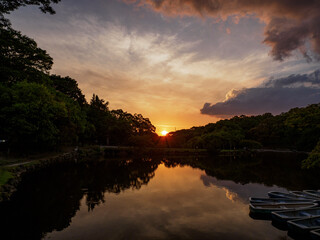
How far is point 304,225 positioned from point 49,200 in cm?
1840

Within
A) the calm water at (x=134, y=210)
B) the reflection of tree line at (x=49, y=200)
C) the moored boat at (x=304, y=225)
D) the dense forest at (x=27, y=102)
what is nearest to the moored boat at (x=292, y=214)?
the calm water at (x=134, y=210)

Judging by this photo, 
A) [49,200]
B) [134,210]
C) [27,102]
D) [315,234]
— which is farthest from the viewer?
[27,102]

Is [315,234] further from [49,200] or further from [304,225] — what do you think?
[49,200]

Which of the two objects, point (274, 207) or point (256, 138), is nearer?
point (274, 207)

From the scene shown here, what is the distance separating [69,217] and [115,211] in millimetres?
3183

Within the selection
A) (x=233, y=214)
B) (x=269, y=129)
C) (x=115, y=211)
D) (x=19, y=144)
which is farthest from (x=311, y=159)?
(x=269, y=129)

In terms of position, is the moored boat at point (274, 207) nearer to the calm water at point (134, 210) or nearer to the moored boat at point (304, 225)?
the calm water at point (134, 210)

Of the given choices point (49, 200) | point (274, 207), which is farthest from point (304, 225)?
point (49, 200)

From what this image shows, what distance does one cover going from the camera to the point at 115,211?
15.2 m

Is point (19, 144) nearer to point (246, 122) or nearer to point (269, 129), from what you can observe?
point (269, 129)

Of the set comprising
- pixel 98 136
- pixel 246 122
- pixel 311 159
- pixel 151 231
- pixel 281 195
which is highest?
pixel 246 122

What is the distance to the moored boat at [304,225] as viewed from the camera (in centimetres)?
1020

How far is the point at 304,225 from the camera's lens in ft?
35.6

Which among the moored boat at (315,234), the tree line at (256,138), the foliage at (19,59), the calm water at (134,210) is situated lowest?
the calm water at (134,210)
